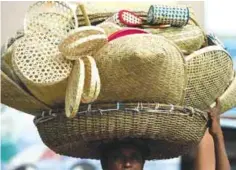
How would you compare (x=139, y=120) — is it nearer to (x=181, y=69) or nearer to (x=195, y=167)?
(x=181, y=69)

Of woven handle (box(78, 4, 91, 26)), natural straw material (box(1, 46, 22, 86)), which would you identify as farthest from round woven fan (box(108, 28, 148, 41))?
natural straw material (box(1, 46, 22, 86))

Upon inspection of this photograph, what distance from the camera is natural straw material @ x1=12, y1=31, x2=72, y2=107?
83.4 inches

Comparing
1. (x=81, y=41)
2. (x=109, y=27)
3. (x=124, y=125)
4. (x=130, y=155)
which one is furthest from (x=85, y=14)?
(x=130, y=155)

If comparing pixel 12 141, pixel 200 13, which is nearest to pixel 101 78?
pixel 200 13

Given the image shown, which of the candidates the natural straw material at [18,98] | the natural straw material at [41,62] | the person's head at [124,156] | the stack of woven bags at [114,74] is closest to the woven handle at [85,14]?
the stack of woven bags at [114,74]

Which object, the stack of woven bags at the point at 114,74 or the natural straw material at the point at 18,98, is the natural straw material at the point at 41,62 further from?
the natural straw material at the point at 18,98

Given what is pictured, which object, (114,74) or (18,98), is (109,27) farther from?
(18,98)

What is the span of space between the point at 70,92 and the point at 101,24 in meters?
0.21

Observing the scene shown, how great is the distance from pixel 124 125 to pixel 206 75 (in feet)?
0.79

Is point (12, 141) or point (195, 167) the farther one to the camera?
point (12, 141)

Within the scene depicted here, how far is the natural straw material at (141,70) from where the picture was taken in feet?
6.74

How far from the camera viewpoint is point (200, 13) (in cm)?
357

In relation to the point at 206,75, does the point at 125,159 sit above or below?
below

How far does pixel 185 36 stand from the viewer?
88.4 inches
